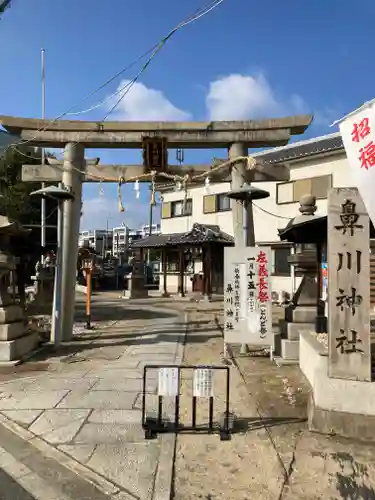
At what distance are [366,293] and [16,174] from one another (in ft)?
90.4

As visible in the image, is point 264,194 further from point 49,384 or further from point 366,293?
point 49,384

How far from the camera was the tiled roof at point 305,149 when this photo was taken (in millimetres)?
20406

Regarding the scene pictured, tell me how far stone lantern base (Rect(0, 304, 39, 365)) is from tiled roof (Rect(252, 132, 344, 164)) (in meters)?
13.5

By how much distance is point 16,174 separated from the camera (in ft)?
92.8

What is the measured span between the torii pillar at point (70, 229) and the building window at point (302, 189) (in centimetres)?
1281

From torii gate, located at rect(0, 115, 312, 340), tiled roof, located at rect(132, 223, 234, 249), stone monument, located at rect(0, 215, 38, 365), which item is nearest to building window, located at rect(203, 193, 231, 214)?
tiled roof, located at rect(132, 223, 234, 249)

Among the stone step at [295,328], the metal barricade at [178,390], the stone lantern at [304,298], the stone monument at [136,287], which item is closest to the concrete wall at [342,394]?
the metal barricade at [178,390]

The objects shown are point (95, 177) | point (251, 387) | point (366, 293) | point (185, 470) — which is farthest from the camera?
point (95, 177)

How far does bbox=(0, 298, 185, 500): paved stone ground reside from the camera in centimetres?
445

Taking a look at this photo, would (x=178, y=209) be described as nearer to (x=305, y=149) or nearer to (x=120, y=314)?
(x=305, y=149)

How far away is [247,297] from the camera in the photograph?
8.16 m

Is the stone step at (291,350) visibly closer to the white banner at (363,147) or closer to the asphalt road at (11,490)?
the white banner at (363,147)

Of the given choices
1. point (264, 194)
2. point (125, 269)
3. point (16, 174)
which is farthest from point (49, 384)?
point (125, 269)

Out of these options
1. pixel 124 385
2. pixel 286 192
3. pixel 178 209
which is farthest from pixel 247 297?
pixel 178 209
